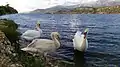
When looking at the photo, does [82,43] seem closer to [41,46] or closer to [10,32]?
[41,46]

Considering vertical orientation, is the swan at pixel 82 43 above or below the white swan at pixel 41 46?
below

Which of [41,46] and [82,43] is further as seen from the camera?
[82,43]

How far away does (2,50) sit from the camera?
533 inches

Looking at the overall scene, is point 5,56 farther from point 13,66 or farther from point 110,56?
point 110,56

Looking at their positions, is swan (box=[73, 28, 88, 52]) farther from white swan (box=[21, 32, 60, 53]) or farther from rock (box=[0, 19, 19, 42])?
rock (box=[0, 19, 19, 42])

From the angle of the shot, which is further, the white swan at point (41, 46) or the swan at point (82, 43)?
the swan at point (82, 43)

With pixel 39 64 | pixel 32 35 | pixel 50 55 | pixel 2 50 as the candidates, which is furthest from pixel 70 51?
pixel 39 64

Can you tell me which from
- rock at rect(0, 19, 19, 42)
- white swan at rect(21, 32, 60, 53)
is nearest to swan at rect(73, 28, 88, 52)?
white swan at rect(21, 32, 60, 53)

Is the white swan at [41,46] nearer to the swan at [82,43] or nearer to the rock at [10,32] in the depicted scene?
the swan at [82,43]

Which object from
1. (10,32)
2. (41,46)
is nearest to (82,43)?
(41,46)

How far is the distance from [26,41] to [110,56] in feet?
28.0

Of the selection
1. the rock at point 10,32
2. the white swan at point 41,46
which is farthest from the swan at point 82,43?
the rock at point 10,32

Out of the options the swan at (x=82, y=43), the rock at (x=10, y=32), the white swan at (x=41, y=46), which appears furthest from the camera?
the rock at (x=10, y=32)

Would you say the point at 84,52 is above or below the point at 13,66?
below
